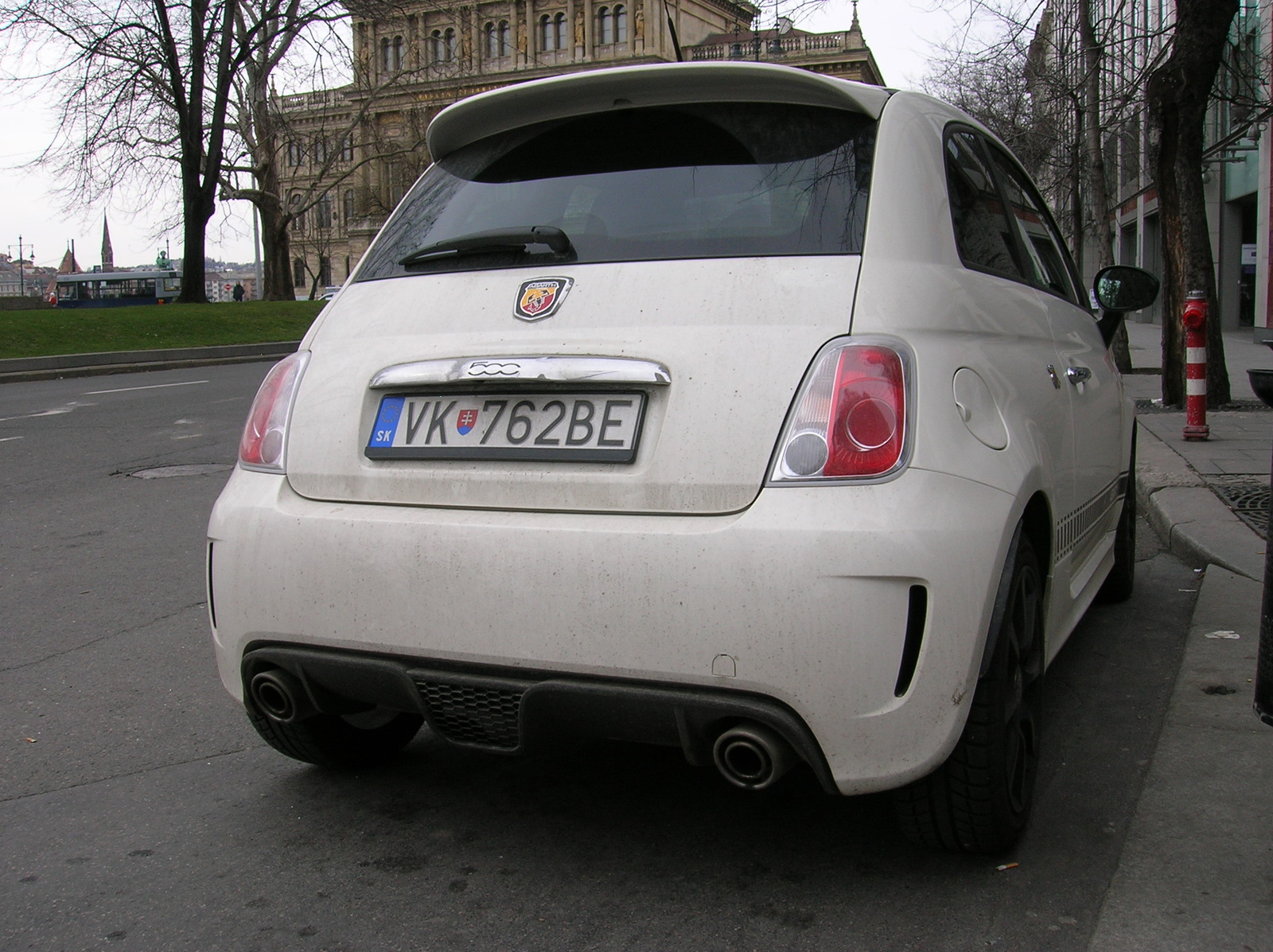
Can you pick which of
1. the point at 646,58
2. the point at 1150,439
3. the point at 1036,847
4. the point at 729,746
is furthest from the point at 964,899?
the point at 646,58

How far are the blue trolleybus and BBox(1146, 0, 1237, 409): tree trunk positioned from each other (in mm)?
61124

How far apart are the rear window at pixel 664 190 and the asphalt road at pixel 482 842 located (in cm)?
128

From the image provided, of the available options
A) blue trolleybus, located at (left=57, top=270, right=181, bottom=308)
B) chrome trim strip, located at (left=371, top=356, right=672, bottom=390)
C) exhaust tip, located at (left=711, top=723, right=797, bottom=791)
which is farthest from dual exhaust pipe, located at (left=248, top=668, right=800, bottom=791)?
blue trolleybus, located at (left=57, top=270, right=181, bottom=308)

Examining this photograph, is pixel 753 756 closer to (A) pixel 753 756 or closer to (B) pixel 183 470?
(A) pixel 753 756

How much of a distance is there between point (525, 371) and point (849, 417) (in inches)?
25.8

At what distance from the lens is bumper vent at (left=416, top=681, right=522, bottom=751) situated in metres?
2.47

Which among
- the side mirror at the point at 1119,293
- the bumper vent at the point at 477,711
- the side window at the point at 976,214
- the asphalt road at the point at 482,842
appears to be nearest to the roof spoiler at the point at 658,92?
the side window at the point at 976,214

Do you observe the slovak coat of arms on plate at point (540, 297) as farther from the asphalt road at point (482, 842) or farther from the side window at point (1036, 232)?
the side window at point (1036, 232)

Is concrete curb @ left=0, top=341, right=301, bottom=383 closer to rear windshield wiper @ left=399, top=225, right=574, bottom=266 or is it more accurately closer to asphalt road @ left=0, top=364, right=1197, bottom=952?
asphalt road @ left=0, top=364, right=1197, bottom=952

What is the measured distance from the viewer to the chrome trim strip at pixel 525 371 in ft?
7.99

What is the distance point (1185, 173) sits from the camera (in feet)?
38.9

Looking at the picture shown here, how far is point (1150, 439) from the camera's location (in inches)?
368

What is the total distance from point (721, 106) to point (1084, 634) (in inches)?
103

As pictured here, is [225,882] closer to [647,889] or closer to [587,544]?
[647,889]
